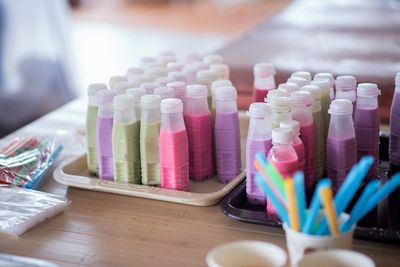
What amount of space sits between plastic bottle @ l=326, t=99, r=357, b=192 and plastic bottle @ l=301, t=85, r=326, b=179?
0.14 ft

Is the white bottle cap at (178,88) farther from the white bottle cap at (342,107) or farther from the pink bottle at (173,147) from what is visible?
the white bottle cap at (342,107)

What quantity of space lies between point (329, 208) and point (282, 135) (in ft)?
0.70

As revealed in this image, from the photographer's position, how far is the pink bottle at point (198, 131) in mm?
1143

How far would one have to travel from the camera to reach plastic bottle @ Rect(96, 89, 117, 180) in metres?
1.14

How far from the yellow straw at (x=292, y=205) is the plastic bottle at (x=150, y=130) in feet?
1.24

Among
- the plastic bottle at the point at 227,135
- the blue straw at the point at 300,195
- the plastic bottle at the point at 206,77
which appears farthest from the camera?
the plastic bottle at the point at 206,77

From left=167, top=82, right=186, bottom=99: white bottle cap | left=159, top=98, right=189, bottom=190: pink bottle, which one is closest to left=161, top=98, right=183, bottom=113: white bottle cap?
left=159, top=98, right=189, bottom=190: pink bottle

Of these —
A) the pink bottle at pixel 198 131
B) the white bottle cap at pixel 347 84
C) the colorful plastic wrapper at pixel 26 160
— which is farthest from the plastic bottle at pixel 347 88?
the colorful plastic wrapper at pixel 26 160

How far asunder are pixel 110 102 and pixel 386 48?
3.86 feet

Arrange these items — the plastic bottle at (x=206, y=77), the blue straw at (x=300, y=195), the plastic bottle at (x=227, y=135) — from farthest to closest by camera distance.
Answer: the plastic bottle at (x=206, y=77) → the plastic bottle at (x=227, y=135) → the blue straw at (x=300, y=195)

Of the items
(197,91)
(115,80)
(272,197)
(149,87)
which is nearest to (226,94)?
(197,91)

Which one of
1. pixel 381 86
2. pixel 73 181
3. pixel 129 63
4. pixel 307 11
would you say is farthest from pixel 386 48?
pixel 129 63

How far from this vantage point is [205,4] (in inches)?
224

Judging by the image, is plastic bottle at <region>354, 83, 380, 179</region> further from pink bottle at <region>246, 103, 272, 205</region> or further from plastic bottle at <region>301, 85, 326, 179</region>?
pink bottle at <region>246, 103, 272, 205</region>
